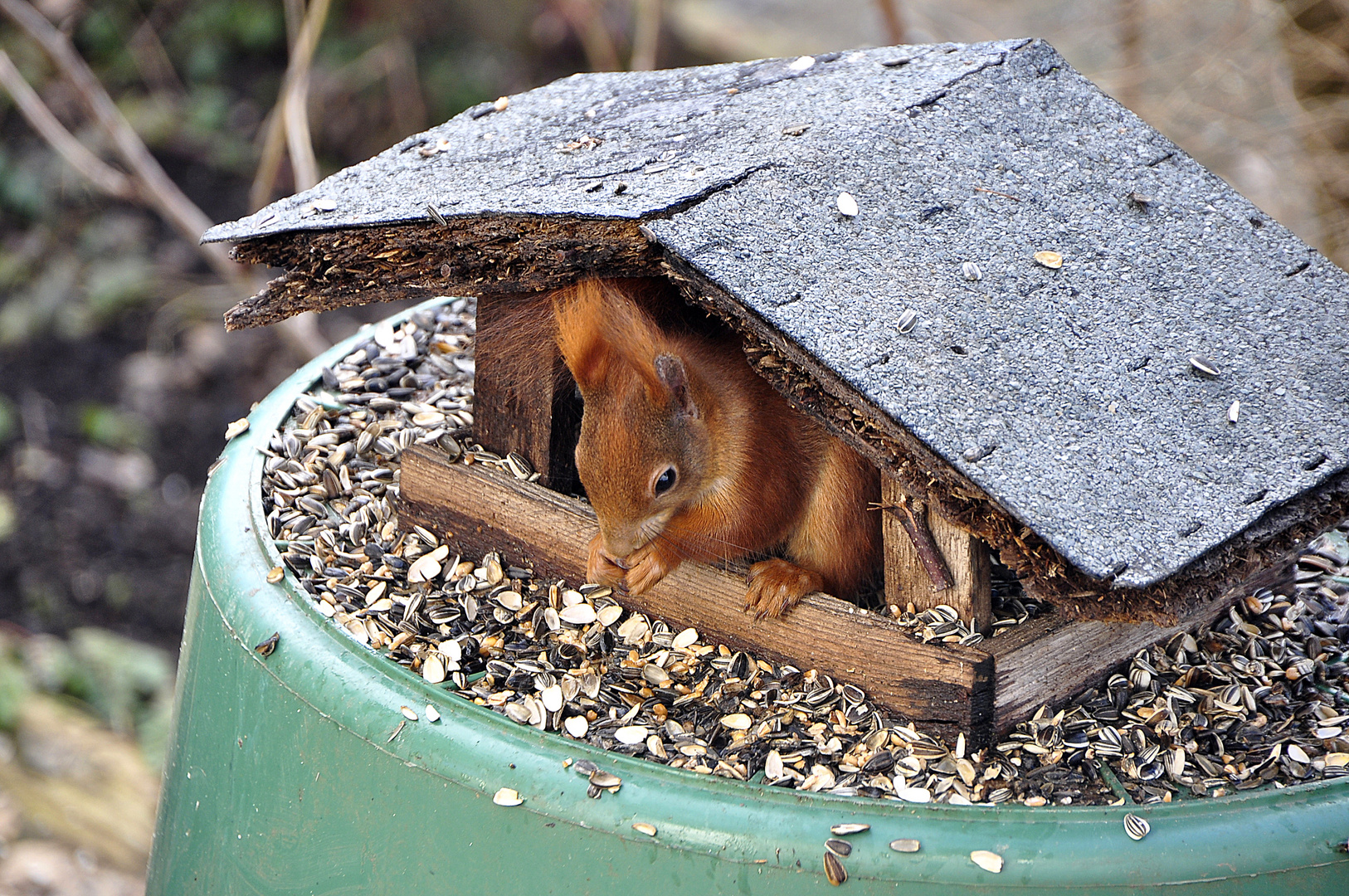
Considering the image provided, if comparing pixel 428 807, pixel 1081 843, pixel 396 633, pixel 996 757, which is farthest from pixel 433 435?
pixel 1081 843

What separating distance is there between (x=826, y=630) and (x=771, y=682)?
3.8 inches

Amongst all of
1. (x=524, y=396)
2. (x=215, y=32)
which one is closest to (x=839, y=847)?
(x=524, y=396)

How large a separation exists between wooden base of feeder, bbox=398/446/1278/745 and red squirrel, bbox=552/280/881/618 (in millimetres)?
36

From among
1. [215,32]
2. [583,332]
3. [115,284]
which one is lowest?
[115,284]

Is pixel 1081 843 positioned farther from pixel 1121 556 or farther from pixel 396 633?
pixel 396 633

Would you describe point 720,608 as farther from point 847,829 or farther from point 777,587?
point 847,829

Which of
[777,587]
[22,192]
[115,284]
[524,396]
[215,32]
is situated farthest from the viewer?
[215,32]

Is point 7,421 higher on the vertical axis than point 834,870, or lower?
lower

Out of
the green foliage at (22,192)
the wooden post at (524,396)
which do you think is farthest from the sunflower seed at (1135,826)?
the green foliage at (22,192)

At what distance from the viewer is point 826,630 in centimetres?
157

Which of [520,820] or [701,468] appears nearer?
[520,820]

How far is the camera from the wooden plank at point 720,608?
4.80ft

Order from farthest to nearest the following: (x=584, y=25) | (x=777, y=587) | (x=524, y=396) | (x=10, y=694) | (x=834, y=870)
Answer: (x=584, y=25), (x=10, y=694), (x=524, y=396), (x=777, y=587), (x=834, y=870)

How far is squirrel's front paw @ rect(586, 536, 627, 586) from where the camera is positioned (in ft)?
5.54
